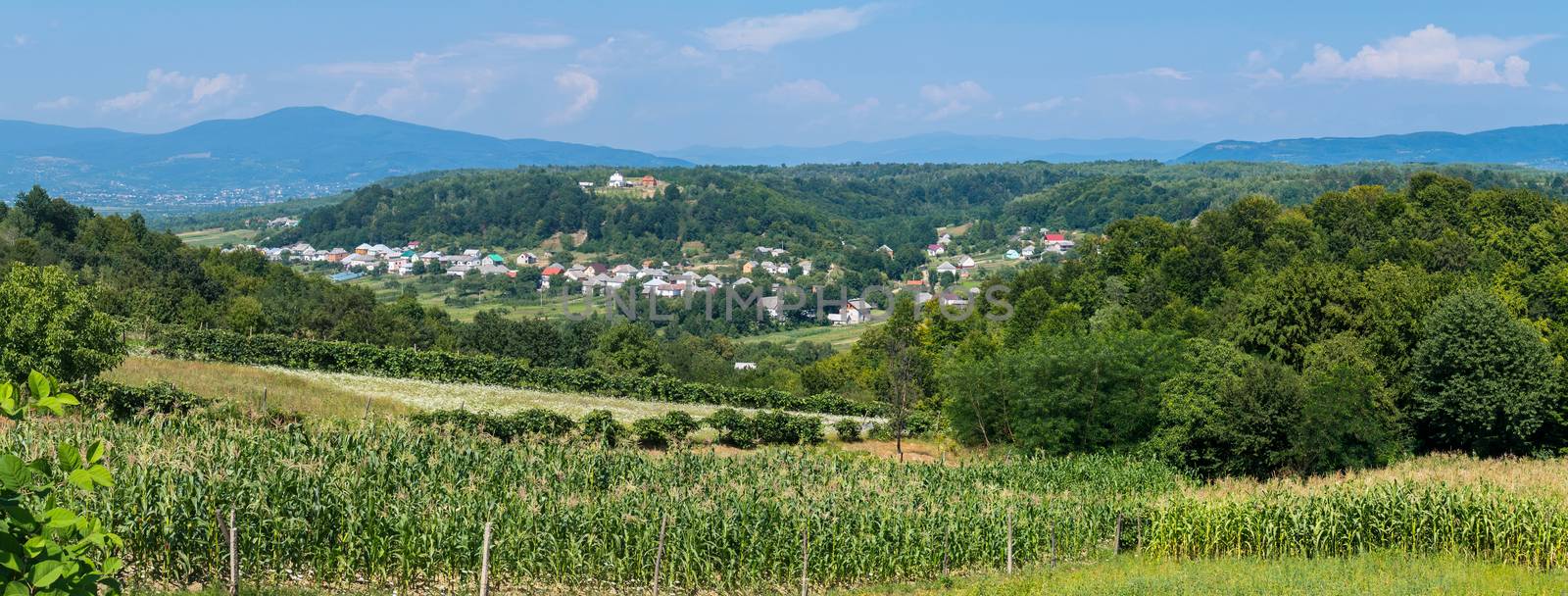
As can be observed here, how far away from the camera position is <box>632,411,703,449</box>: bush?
1319 inches

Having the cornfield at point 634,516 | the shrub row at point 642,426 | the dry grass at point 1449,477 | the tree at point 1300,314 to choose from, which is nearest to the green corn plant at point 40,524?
the cornfield at point 634,516

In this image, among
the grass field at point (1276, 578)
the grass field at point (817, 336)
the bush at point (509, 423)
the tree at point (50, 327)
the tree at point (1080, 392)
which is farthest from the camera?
the grass field at point (817, 336)

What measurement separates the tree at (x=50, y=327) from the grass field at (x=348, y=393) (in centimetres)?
341

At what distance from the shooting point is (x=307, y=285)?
8600cm

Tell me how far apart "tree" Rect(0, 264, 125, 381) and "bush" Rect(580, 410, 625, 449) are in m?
12.6

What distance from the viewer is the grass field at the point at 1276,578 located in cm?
1636

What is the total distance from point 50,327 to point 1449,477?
3469 cm

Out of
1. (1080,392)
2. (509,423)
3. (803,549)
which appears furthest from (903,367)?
(803,549)

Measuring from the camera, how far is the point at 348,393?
39.7m

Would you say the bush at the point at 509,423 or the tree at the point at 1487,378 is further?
the tree at the point at 1487,378

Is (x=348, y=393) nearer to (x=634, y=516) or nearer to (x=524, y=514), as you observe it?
(x=634, y=516)

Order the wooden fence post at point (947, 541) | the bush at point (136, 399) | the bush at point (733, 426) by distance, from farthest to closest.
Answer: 1. the bush at point (733, 426)
2. the bush at point (136, 399)
3. the wooden fence post at point (947, 541)

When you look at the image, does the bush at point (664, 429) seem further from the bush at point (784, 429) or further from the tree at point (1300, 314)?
the tree at point (1300, 314)

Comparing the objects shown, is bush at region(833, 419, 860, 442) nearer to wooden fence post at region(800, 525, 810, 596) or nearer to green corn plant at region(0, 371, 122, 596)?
wooden fence post at region(800, 525, 810, 596)
